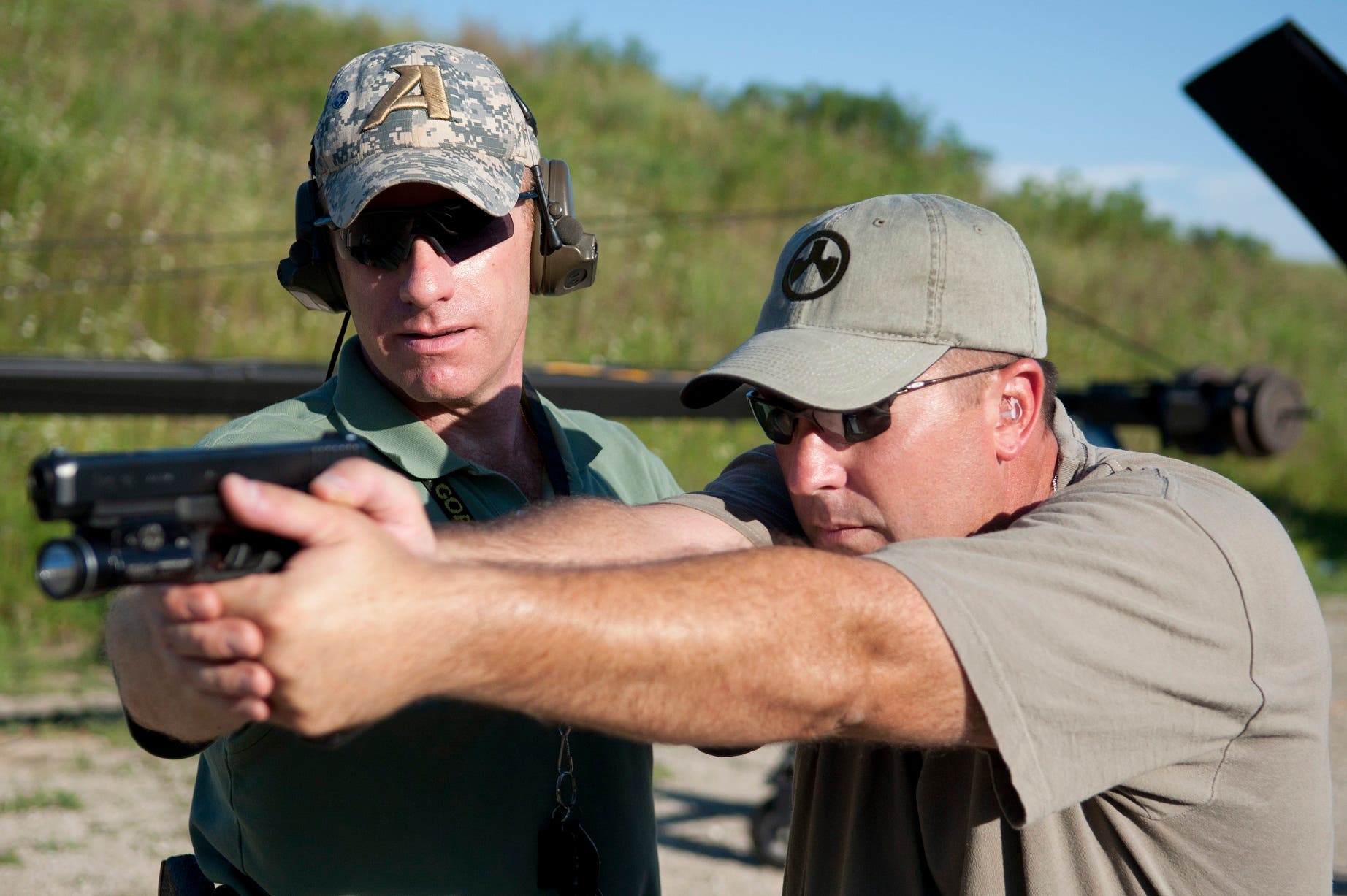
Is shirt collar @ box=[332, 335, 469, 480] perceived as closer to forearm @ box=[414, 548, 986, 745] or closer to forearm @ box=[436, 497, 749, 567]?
forearm @ box=[436, 497, 749, 567]

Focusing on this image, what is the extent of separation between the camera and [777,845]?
5066 millimetres

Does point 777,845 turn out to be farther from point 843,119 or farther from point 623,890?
point 843,119

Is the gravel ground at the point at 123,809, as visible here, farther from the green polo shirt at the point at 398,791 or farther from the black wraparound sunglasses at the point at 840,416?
the black wraparound sunglasses at the point at 840,416

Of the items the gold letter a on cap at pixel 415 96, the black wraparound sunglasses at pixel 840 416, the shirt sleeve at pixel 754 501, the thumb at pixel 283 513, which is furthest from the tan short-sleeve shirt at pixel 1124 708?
the gold letter a on cap at pixel 415 96

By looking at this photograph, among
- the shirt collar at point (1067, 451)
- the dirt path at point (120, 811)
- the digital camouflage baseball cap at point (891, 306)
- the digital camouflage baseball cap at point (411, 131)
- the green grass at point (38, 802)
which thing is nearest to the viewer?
the digital camouflage baseball cap at point (891, 306)

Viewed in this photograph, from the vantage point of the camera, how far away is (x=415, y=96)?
2.14m

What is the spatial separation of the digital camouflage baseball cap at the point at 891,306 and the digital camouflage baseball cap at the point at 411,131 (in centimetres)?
64

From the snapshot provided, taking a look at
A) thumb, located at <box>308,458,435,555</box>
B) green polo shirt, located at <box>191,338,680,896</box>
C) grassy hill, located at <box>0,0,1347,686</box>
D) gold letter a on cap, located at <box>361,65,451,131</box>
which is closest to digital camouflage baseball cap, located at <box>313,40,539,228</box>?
gold letter a on cap, located at <box>361,65,451,131</box>

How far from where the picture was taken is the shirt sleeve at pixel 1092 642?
1.38 m

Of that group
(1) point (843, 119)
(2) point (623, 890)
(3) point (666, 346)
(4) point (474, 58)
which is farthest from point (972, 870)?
(1) point (843, 119)

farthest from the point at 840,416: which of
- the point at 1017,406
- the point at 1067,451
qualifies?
the point at 1067,451

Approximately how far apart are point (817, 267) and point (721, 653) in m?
0.78

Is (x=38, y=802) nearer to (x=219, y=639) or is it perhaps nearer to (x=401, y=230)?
(x=401, y=230)

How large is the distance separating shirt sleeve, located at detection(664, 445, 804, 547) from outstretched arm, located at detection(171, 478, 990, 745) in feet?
1.63
